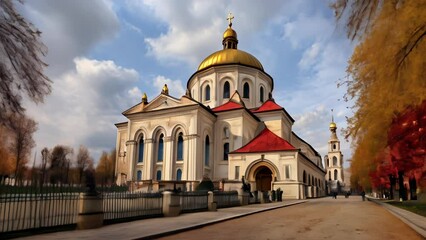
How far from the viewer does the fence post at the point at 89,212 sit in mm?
11055

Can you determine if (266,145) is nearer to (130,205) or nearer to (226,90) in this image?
(226,90)

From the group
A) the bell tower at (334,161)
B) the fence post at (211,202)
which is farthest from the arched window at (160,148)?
the bell tower at (334,161)

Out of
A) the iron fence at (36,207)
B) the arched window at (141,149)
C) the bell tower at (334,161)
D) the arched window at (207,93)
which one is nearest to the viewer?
the iron fence at (36,207)

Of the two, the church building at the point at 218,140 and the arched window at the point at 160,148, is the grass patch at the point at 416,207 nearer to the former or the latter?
the church building at the point at 218,140

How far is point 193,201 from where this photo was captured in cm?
1834

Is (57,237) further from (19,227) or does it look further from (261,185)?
(261,185)

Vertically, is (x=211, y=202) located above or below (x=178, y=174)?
below

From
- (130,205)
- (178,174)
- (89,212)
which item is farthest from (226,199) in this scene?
(178,174)

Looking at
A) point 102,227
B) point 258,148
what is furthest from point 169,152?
point 102,227

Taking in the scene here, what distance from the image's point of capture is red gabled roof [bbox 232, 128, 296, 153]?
124 feet

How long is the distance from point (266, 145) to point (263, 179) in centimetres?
417

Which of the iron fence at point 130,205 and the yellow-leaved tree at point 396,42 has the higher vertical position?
the yellow-leaved tree at point 396,42

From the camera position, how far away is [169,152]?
39.6 meters

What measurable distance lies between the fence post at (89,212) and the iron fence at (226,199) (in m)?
9.70
